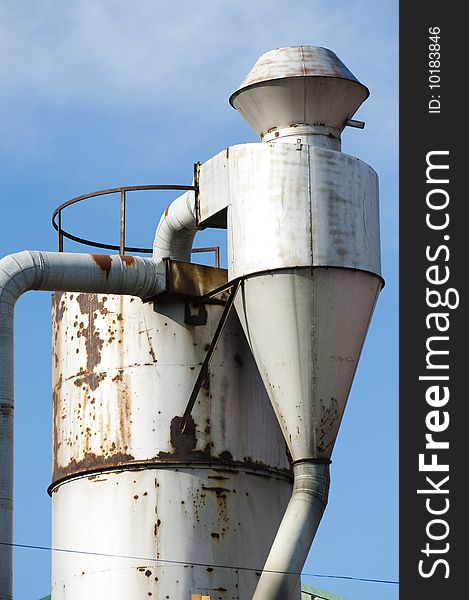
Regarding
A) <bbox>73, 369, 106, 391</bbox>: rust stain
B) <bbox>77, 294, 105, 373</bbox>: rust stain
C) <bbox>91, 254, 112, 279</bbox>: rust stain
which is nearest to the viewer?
<bbox>91, 254, 112, 279</bbox>: rust stain

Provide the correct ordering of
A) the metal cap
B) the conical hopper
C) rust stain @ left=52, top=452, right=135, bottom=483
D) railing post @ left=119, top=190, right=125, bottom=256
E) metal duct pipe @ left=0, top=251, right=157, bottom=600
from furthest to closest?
railing post @ left=119, top=190, right=125, bottom=256 → rust stain @ left=52, top=452, right=135, bottom=483 → the metal cap → the conical hopper → metal duct pipe @ left=0, top=251, right=157, bottom=600

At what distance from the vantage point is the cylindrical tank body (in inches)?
912

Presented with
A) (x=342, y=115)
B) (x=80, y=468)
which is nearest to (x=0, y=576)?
(x=80, y=468)

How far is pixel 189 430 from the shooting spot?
928 inches

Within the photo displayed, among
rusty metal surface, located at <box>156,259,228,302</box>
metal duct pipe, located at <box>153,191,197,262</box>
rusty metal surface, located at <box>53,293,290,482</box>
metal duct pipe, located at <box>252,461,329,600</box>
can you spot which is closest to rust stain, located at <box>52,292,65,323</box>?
rusty metal surface, located at <box>53,293,290,482</box>

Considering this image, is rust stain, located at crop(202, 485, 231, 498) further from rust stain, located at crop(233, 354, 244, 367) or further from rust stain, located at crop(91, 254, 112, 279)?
rust stain, located at crop(91, 254, 112, 279)

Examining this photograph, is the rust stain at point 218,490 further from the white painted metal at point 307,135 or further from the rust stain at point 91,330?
the white painted metal at point 307,135

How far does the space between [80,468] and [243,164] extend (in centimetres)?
503

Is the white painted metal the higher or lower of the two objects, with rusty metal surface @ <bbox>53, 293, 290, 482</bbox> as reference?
higher

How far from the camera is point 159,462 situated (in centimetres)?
2338

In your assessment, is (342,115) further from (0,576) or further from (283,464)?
(0,576)

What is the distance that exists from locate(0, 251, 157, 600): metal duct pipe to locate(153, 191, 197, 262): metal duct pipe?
63cm

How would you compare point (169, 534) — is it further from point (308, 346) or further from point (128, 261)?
point (128, 261)

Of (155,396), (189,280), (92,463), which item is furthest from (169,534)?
(189,280)
